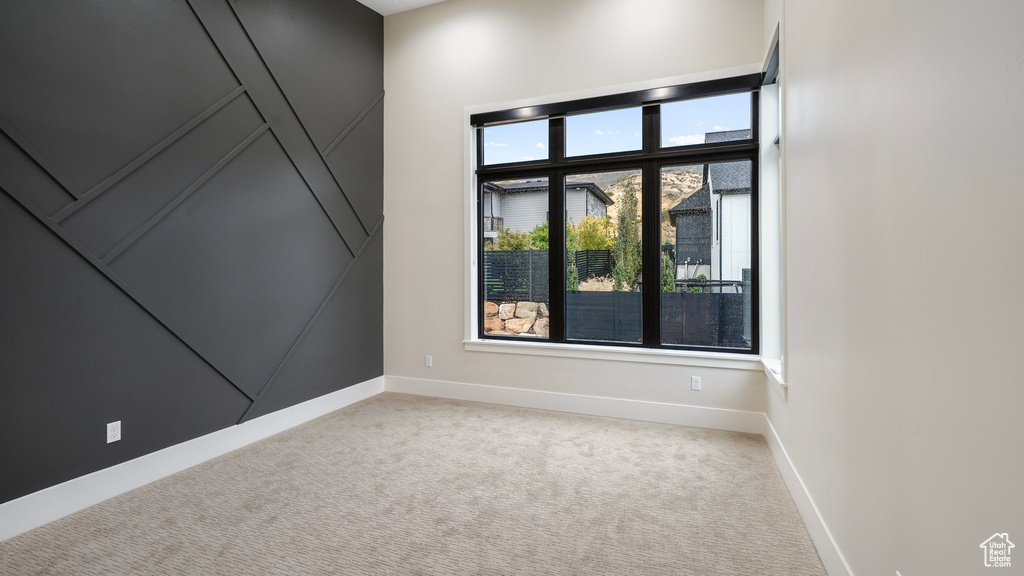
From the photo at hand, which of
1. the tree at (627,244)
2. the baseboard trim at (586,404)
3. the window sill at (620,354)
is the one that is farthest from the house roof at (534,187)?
the baseboard trim at (586,404)

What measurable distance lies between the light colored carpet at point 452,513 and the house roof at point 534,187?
1932mm

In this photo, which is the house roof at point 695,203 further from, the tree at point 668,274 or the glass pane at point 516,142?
the glass pane at point 516,142

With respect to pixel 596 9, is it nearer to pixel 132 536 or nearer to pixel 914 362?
pixel 914 362

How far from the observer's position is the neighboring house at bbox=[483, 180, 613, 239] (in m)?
Answer: 4.06

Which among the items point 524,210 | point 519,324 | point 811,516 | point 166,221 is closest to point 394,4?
point 524,210

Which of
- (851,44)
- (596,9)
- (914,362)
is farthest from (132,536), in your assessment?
(596,9)

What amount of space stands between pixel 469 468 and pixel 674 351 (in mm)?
1841

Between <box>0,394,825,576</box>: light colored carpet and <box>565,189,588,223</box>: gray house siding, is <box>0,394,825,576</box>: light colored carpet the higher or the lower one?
the lower one

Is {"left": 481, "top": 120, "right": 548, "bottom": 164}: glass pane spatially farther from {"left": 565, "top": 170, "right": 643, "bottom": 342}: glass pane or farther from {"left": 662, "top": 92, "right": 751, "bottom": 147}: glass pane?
{"left": 662, "top": 92, "right": 751, "bottom": 147}: glass pane

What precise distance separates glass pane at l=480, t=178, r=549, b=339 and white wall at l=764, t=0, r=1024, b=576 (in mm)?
2390

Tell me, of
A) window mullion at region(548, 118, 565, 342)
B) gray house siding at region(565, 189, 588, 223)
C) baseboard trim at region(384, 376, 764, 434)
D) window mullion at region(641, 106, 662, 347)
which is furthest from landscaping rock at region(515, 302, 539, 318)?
window mullion at region(641, 106, 662, 347)

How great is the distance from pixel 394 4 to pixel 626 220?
2916mm

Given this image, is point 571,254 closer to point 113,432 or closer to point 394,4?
point 394,4

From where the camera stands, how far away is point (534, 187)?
425cm
